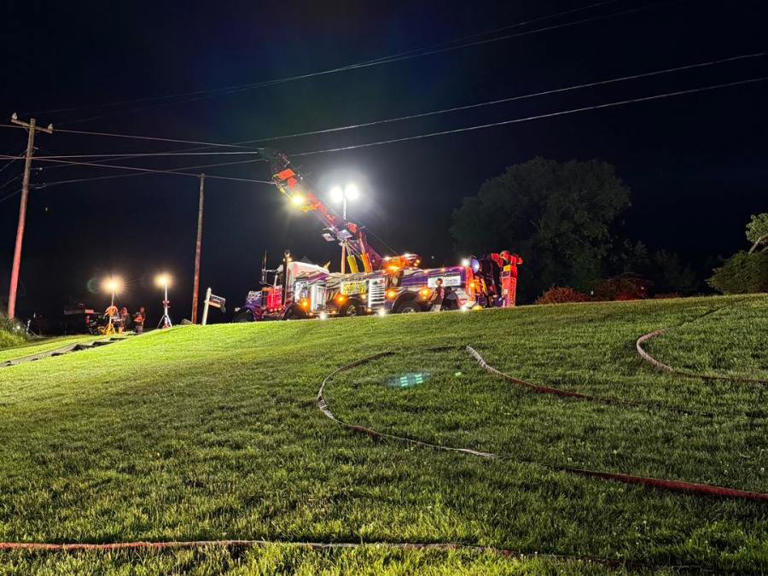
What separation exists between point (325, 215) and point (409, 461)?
23286 mm

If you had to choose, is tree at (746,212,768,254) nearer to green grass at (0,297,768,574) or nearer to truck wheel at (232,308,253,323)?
green grass at (0,297,768,574)

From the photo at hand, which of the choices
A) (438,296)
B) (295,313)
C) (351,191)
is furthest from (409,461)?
(351,191)

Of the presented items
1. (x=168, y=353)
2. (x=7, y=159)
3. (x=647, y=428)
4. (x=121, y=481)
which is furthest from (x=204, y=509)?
(x=7, y=159)

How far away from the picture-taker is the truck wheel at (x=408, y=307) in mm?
21688

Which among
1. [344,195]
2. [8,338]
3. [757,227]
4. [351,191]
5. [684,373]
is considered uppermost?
[351,191]

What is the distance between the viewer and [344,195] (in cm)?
2870

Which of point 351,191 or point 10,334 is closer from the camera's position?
point 10,334

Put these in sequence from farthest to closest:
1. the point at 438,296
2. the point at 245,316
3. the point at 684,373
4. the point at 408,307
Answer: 1. the point at 245,316
2. the point at 408,307
3. the point at 438,296
4. the point at 684,373

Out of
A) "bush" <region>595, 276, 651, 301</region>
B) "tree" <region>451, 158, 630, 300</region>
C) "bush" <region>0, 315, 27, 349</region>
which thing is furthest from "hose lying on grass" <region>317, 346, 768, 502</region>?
"tree" <region>451, 158, 630, 300</region>

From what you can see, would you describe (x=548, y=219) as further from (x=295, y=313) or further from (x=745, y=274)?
(x=295, y=313)

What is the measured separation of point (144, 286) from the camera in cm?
6147

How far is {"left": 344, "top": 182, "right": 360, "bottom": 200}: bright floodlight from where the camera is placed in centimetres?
2870

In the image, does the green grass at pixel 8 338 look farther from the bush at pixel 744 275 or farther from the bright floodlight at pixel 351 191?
the bush at pixel 744 275

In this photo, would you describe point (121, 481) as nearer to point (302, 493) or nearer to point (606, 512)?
point (302, 493)
